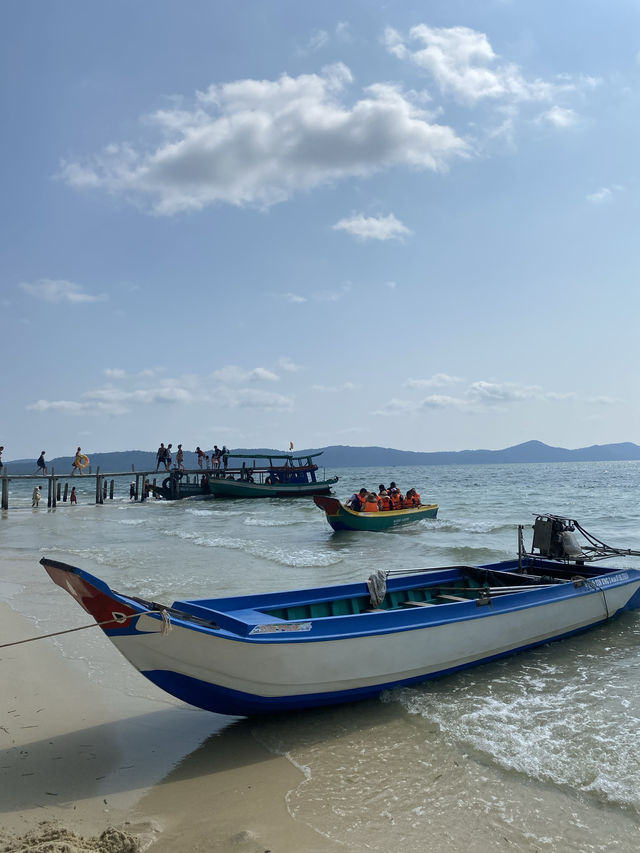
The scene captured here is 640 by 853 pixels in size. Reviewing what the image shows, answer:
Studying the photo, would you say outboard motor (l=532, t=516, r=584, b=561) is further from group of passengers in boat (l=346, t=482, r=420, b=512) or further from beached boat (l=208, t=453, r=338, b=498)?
beached boat (l=208, t=453, r=338, b=498)

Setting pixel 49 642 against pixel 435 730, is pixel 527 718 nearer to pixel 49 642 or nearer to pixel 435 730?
pixel 435 730

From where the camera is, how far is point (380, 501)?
74.1 feet

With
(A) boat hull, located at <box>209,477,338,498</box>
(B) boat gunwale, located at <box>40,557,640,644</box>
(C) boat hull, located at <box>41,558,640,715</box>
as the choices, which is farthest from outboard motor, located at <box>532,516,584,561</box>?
(A) boat hull, located at <box>209,477,338,498</box>

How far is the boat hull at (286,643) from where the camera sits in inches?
210

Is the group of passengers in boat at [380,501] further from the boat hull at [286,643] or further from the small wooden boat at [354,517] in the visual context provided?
the boat hull at [286,643]

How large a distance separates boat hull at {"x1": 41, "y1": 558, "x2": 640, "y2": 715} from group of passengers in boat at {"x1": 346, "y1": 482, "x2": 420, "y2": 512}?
47.3ft

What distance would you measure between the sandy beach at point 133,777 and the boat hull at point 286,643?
518mm

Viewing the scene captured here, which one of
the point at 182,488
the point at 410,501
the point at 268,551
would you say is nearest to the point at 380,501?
the point at 410,501

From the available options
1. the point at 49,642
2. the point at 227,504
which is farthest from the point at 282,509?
the point at 49,642

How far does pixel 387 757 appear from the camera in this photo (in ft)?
17.7

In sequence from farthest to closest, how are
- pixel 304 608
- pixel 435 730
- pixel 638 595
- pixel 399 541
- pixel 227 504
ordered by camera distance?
pixel 227 504 < pixel 399 541 < pixel 638 595 < pixel 304 608 < pixel 435 730

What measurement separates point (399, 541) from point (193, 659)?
15.4m

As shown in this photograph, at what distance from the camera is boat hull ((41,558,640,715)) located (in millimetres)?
5328

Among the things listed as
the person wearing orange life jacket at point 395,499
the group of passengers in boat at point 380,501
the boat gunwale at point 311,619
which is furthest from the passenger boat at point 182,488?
the boat gunwale at point 311,619
